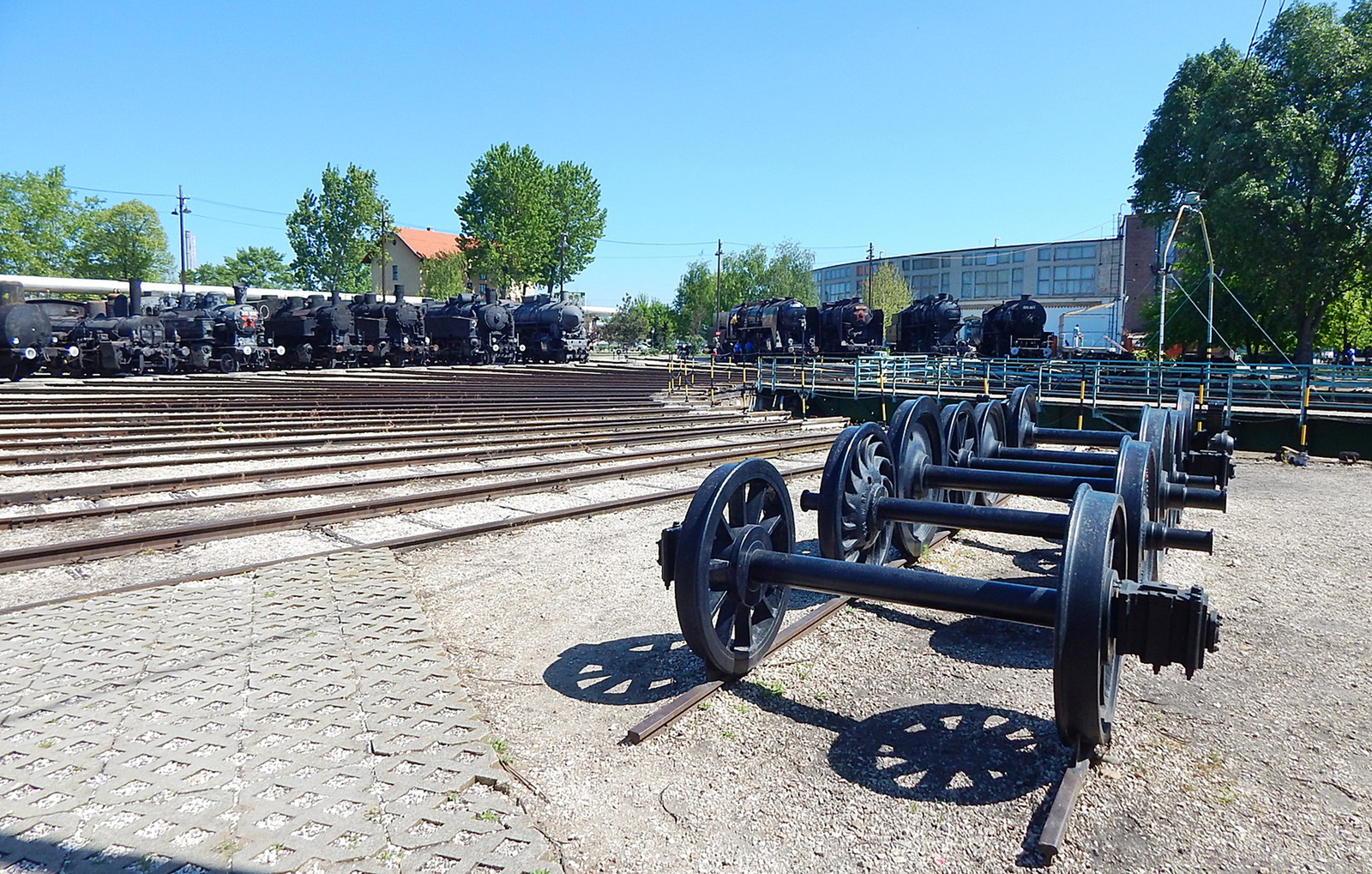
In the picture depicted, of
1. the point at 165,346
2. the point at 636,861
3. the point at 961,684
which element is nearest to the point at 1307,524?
the point at 961,684

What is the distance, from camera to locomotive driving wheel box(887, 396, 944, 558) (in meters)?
6.25

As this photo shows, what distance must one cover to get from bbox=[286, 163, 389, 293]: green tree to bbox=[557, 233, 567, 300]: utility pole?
14.4 m

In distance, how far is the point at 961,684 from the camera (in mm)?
4496

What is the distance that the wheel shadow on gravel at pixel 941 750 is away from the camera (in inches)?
134

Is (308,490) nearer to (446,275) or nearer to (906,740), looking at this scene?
(906,740)

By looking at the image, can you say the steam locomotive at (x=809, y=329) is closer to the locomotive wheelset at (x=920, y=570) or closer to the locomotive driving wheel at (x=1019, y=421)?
the locomotive driving wheel at (x=1019, y=421)

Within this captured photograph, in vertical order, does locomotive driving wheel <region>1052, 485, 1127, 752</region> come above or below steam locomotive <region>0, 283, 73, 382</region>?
below

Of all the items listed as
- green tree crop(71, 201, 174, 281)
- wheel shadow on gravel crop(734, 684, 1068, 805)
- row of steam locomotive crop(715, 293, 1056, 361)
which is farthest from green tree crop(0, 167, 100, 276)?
wheel shadow on gravel crop(734, 684, 1068, 805)

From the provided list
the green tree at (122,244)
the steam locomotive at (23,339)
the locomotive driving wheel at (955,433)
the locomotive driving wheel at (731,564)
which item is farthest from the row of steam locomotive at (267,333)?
the green tree at (122,244)

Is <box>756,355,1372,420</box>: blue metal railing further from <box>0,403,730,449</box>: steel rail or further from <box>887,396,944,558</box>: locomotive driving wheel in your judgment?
<box>0,403,730,449</box>: steel rail

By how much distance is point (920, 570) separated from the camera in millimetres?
4395

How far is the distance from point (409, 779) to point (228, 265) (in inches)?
4279

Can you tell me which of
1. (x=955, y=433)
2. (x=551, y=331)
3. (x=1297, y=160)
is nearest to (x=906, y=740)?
(x=955, y=433)

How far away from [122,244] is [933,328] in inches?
2803
